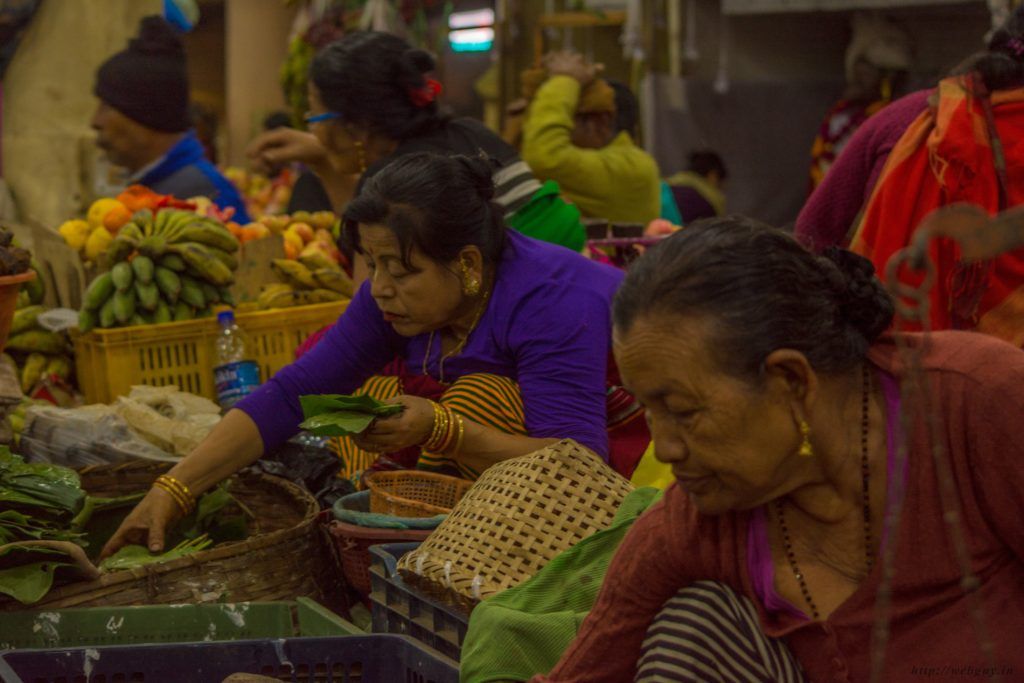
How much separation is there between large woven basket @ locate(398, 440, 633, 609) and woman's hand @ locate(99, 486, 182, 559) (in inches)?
32.8

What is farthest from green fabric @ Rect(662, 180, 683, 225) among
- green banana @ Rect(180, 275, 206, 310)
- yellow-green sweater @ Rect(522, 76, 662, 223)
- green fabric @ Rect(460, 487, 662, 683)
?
green fabric @ Rect(460, 487, 662, 683)

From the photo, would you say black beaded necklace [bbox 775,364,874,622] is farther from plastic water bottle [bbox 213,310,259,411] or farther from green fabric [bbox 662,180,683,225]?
green fabric [bbox 662,180,683,225]

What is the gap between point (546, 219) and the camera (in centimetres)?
422

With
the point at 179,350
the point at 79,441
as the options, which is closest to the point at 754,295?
the point at 79,441

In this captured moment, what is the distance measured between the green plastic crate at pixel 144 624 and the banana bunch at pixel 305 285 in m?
1.89

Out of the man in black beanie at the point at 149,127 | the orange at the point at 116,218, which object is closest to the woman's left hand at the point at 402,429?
the orange at the point at 116,218

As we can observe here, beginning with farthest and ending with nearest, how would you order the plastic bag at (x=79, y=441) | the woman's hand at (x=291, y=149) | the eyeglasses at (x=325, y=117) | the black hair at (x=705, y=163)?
the black hair at (x=705, y=163)
the woman's hand at (x=291, y=149)
the eyeglasses at (x=325, y=117)
the plastic bag at (x=79, y=441)

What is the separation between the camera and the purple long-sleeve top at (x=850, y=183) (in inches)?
137

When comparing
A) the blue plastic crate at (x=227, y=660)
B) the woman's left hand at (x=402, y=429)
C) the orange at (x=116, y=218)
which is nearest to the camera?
the blue plastic crate at (x=227, y=660)

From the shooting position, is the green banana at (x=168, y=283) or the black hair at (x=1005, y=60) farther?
the green banana at (x=168, y=283)

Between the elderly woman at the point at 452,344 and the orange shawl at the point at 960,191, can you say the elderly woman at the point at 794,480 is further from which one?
the orange shawl at the point at 960,191

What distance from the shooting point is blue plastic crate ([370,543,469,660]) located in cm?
241

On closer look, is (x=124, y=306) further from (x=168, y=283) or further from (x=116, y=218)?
(x=116, y=218)

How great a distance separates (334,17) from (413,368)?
13.6 feet
